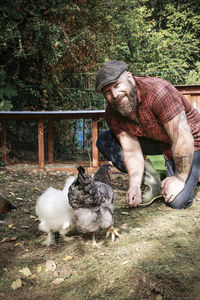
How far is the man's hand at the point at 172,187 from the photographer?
8.79 feet

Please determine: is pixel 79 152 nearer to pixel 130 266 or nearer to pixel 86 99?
pixel 86 99

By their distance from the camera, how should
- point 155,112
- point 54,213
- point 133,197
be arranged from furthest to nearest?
point 133,197, point 155,112, point 54,213

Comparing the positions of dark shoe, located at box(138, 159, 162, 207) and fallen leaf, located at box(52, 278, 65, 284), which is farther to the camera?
dark shoe, located at box(138, 159, 162, 207)

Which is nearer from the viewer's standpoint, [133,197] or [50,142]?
[133,197]

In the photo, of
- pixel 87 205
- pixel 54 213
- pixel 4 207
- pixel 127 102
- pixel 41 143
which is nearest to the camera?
pixel 87 205

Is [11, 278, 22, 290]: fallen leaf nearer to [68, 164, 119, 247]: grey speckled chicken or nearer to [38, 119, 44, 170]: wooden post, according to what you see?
[68, 164, 119, 247]: grey speckled chicken

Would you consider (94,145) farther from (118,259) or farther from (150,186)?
(118,259)

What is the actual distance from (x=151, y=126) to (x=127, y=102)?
479 mm

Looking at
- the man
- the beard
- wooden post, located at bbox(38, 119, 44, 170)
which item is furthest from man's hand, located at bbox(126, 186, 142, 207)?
wooden post, located at bbox(38, 119, 44, 170)

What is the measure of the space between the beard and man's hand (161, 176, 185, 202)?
0.87m

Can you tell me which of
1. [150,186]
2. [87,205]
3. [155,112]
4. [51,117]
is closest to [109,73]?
[155,112]

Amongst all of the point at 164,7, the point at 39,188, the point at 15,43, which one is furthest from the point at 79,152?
the point at 164,7

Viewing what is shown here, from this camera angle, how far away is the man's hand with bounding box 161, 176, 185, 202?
8.79 ft

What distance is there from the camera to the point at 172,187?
2701 mm
